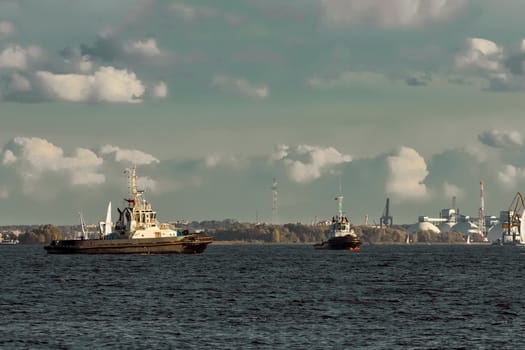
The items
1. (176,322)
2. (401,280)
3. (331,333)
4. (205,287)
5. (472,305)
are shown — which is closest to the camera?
(331,333)

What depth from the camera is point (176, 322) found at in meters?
70.2

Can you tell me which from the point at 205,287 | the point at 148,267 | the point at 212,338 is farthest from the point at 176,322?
the point at 148,267

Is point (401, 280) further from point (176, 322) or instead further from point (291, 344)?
point (291, 344)

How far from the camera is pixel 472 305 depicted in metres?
85.6

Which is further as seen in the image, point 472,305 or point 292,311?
point 472,305

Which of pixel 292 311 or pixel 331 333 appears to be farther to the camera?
pixel 292 311

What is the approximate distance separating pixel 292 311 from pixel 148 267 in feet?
271

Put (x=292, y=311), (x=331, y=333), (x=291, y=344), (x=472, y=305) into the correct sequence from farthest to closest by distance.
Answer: (x=472, y=305) < (x=292, y=311) < (x=331, y=333) < (x=291, y=344)

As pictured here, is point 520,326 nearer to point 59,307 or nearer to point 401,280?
point 59,307

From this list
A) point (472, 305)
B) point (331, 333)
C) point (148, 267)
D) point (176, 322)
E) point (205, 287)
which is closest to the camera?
point (331, 333)

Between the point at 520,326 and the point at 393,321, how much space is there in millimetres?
9251

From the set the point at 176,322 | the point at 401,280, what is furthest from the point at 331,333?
the point at 401,280

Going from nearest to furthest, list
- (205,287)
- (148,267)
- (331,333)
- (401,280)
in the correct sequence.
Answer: (331,333)
(205,287)
(401,280)
(148,267)

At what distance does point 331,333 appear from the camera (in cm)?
6419
